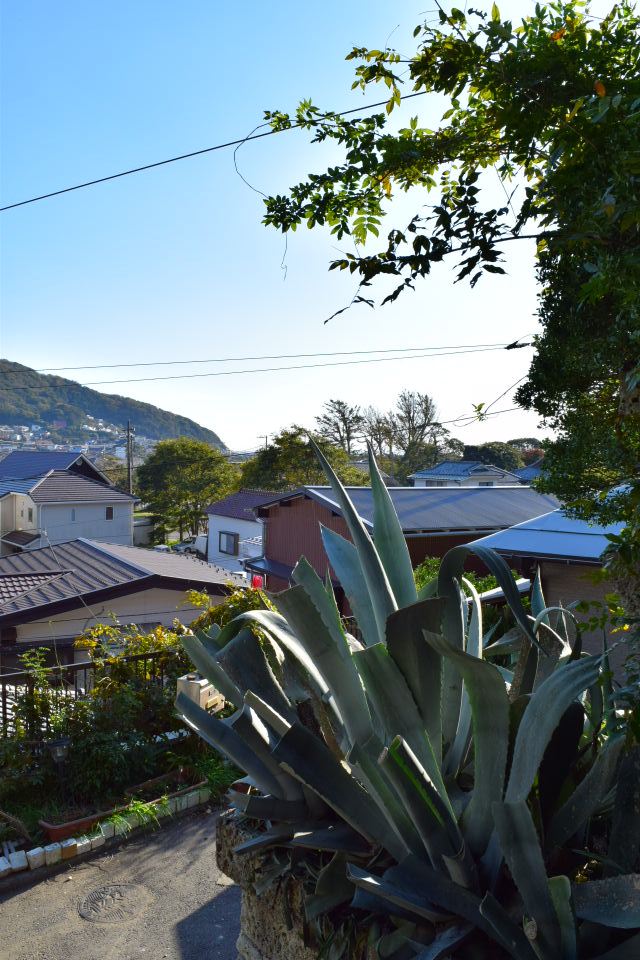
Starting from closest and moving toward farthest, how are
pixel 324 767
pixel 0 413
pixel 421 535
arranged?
pixel 324 767, pixel 421 535, pixel 0 413

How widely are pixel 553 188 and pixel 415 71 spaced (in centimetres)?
69

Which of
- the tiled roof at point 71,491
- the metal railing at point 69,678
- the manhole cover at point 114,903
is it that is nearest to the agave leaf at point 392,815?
the manhole cover at point 114,903

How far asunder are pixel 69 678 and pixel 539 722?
4.57 m

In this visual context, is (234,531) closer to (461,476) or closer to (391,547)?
(461,476)

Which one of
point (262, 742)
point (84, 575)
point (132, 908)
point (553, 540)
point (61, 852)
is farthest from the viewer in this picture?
point (84, 575)

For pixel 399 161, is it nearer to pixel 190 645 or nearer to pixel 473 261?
pixel 473 261

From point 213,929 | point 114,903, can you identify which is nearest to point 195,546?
point 114,903

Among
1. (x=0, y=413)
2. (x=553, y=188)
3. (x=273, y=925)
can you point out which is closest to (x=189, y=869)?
(x=273, y=925)

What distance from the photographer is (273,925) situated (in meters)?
1.66

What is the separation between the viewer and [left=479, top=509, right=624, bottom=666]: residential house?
5.86 meters

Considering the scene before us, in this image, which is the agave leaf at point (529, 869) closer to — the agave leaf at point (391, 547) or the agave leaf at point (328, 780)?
the agave leaf at point (328, 780)

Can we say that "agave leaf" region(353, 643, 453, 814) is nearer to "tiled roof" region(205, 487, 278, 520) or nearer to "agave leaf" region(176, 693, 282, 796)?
"agave leaf" region(176, 693, 282, 796)

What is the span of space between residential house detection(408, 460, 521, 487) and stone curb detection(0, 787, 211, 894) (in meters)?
30.5

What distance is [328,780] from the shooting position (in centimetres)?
144
